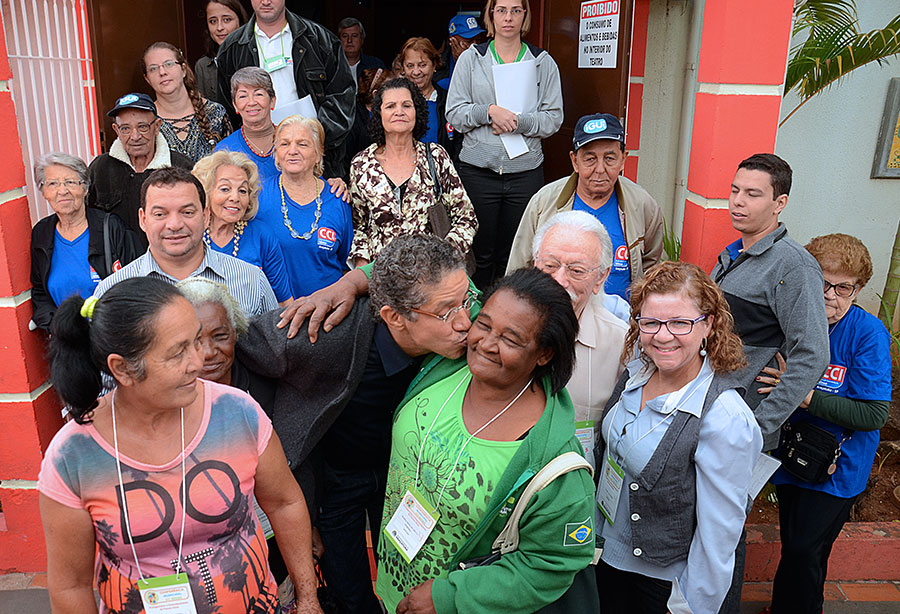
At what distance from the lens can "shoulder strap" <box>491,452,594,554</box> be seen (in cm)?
204

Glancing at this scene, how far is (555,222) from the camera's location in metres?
3.13

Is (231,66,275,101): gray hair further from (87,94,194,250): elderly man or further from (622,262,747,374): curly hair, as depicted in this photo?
(622,262,747,374): curly hair

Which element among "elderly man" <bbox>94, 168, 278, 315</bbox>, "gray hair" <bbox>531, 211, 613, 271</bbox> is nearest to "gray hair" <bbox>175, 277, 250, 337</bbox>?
"elderly man" <bbox>94, 168, 278, 315</bbox>

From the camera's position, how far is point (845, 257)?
328 centimetres

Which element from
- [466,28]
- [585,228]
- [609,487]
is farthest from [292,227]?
[466,28]

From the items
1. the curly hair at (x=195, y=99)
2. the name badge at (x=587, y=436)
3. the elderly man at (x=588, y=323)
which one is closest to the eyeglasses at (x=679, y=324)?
the elderly man at (x=588, y=323)

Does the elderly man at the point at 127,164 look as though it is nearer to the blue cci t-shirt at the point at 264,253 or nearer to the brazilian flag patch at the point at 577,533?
the blue cci t-shirt at the point at 264,253

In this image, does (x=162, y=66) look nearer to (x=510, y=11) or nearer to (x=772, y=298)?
(x=510, y=11)

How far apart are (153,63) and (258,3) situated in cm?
78

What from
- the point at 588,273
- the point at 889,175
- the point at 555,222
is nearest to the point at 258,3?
the point at 555,222

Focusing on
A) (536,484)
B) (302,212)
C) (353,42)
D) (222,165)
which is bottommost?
(536,484)

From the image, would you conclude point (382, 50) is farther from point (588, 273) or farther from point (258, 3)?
point (588, 273)

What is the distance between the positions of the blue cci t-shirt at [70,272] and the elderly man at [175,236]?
550mm

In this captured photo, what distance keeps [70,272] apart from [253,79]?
1525mm
